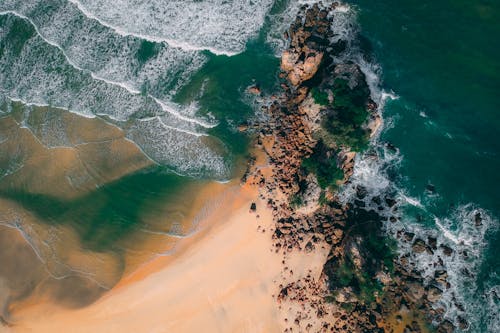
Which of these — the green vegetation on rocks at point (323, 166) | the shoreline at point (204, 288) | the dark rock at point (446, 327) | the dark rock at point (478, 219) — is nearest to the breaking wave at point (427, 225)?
the dark rock at point (478, 219)

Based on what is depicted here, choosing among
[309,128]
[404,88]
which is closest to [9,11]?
[309,128]

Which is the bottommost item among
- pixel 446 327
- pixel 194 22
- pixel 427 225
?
pixel 446 327

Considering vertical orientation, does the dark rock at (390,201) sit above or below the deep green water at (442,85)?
below

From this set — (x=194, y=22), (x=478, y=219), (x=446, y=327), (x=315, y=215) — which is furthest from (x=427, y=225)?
(x=194, y=22)

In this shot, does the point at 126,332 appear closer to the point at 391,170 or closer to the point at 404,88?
the point at 391,170

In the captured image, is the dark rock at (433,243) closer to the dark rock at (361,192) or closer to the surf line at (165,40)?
the dark rock at (361,192)

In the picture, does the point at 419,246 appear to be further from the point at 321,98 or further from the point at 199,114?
the point at 199,114

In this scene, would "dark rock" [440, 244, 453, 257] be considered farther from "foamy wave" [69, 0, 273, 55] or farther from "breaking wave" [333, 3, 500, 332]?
"foamy wave" [69, 0, 273, 55]
